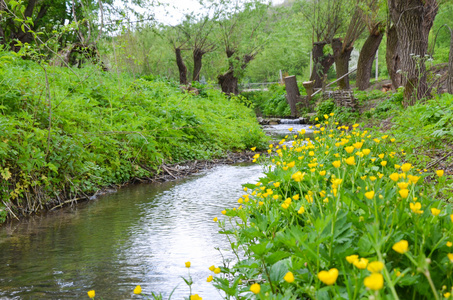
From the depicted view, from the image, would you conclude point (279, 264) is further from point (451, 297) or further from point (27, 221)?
point (27, 221)

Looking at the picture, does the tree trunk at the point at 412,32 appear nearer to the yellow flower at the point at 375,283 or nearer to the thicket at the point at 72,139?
the thicket at the point at 72,139

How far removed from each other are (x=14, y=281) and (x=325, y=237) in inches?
86.7

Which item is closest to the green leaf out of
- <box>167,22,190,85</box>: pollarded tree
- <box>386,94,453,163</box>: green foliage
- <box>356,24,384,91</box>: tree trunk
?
<box>386,94,453,163</box>: green foliage

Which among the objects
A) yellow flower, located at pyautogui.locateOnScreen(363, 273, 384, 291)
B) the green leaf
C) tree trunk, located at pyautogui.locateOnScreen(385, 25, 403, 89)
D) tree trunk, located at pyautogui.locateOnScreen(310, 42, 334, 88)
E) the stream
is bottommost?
the stream

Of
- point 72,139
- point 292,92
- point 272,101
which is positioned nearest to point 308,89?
point 292,92

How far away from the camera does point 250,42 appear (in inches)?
684

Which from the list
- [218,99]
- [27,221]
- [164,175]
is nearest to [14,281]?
[27,221]

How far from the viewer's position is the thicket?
416 centimetres

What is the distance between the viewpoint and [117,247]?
3.35 m

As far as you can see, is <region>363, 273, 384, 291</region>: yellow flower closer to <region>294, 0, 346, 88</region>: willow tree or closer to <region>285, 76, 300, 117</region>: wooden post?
<region>285, 76, 300, 117</region>: wooden post

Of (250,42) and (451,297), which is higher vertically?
(250,42)

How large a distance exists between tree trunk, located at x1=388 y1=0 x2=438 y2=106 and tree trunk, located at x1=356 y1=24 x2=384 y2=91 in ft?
23.6

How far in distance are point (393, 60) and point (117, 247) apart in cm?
1099

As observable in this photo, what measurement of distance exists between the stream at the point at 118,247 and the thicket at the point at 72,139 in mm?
331
